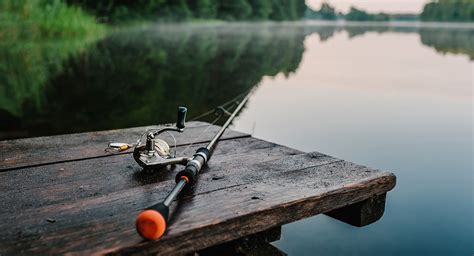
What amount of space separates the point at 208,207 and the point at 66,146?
4.22ft

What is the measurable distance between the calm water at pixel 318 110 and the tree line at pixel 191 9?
15.6 m

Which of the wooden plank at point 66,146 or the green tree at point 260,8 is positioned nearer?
the wooden plank at point 66,146

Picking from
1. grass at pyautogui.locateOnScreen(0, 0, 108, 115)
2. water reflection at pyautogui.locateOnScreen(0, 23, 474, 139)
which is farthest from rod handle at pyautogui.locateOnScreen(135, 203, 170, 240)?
grass at pyautogui.locateOnScreen(0, 0, 108, 115)

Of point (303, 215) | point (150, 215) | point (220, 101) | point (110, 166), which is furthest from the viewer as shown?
point (220, 101)

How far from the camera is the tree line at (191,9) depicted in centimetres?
3219

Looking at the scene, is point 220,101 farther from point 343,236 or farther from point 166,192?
point 166,192

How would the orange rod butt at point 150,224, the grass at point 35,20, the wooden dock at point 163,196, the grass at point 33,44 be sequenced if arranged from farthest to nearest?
the grass at point 35,20 < the grass at point 33,44 < the wooden dock at point 163,196 < the orange rod butt at point 150,224

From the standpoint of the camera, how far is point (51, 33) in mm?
17406

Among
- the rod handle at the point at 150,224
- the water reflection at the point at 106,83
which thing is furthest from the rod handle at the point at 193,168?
the water reflection at the point at 106,83

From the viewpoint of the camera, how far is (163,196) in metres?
2.21

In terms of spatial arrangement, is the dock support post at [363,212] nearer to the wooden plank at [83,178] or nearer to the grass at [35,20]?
the wooden plank at [83,178]

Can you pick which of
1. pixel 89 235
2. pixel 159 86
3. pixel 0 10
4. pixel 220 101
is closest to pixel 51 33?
pixel 0 10

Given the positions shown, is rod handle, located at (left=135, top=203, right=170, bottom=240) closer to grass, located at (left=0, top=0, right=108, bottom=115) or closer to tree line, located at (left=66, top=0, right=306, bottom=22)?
grass, located at (left=0, top=0, right=108, bottom=115)

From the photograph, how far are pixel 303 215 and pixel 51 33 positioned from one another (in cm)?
1670
